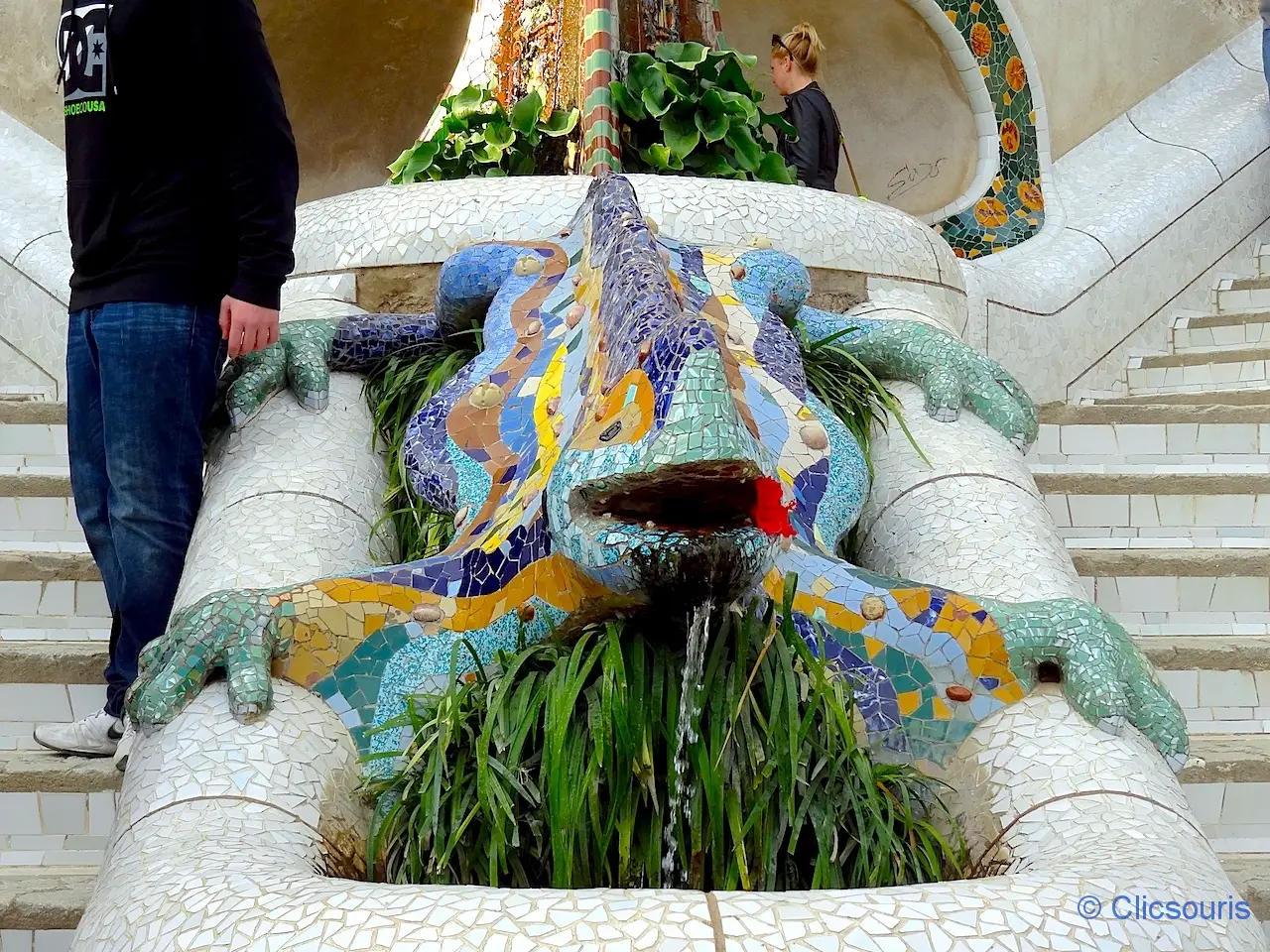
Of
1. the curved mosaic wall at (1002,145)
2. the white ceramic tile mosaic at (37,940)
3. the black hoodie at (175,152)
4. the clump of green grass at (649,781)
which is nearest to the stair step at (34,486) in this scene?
the black hoodie at (175,152)

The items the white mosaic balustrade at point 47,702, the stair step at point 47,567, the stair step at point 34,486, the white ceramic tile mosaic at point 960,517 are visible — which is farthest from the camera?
the stair step at point 34,486

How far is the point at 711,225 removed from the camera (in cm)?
373

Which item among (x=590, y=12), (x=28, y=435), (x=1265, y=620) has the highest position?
(x=590, y=12)

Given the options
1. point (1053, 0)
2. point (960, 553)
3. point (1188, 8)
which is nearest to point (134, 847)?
point (960, 553)

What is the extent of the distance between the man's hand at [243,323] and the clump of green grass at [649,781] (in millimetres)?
944

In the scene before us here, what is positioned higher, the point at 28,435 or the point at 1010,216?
the point at 1010,216

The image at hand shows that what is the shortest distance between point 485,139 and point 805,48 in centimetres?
203

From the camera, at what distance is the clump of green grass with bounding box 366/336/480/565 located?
3.10m

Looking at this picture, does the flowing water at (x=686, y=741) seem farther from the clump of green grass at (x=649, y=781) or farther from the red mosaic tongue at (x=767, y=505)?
the red mosaic tongue at (x=767, y=505)

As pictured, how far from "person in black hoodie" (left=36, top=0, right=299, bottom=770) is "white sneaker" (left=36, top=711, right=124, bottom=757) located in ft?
0.99

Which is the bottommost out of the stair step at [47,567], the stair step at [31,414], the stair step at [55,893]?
the stair step at [55,893]

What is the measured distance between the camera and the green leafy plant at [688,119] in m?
4.39

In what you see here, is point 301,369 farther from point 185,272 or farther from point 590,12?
point 590,12

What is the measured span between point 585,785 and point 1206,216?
18.7ft
